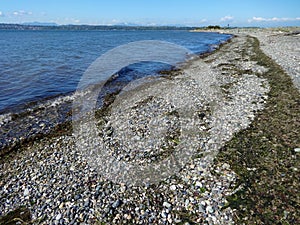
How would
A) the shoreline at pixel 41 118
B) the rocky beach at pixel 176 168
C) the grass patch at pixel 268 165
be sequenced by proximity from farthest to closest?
1. the shoreline at pixel 41 118
2. the rocky beach at pixel 176 168
3. the grass patch at pixel 268 165

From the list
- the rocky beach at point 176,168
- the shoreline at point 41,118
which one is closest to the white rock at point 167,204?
the rocky beach at point 176,168

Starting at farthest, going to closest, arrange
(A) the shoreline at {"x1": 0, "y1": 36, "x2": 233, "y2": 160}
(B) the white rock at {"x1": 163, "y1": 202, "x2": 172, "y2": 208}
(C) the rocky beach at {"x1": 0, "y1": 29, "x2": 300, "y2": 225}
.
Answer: (A) the shoreline at {"x1": 0, "y1": 36, "x2": 233, "y2": 160}
(B) the white rock at {"x1": 163, "y1": 202, "x2": 172, "y2": 208}
(C) the rocky beach at {"x1": 0, "y1": 29, "x2": 300, "y2": 225}

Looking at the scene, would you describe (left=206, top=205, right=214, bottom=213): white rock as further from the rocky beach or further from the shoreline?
the shoreline

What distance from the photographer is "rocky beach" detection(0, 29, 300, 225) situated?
6.01 m

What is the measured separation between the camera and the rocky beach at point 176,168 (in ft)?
19.7

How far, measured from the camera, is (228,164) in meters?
7.69

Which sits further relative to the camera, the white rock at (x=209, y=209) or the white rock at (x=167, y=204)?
the white rock at (x=167, y=204)

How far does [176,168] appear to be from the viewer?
7.78 metres

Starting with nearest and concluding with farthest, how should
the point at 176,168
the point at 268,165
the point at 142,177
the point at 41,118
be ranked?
the point at 268,165, the point at 142,177, the point at 176,168, the point at 41,118

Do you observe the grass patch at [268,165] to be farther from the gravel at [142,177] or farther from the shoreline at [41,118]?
the shoreline at [41,118]

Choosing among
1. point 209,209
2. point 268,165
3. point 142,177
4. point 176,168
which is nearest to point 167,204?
point 209,209

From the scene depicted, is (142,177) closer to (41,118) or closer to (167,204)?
(167,204)

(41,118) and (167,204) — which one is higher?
(167,204)

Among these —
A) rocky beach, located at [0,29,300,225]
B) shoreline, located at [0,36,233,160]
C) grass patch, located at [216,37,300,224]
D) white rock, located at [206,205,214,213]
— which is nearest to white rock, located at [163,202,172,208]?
rocky beach, located at [0,29,300,225]
